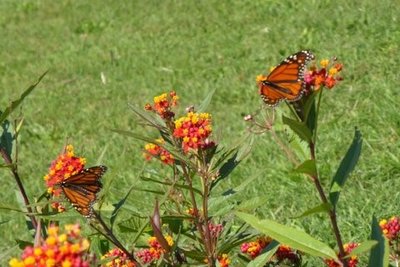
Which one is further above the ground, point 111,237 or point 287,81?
point 287,81

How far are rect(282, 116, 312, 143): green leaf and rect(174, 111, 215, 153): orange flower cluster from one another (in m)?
0.33

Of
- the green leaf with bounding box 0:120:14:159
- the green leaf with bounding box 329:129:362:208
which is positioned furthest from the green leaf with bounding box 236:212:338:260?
the green leaf with bounding box 0:120:14:159

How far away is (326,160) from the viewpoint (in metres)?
4.36

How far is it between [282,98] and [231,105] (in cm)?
405

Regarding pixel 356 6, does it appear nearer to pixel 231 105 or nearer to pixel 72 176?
pixel 231 105

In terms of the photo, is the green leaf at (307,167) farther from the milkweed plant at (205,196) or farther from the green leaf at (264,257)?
the green leaf at (264,257)

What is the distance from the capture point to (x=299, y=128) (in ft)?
5.32

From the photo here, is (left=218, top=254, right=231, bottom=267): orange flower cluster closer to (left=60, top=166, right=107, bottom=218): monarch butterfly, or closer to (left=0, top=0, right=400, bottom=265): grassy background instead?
(left=60, top=166, right=107, bottom=218): monarch butterfly

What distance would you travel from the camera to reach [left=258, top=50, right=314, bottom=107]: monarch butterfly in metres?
1.74

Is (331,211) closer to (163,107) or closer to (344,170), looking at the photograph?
(344,170)

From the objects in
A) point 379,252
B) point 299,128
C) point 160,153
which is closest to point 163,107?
point 160,153

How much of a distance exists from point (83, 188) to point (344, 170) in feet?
2.26

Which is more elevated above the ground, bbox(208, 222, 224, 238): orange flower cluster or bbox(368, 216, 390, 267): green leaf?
bbox(368, 216, 390, 267): green leaf

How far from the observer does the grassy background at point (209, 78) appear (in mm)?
4148
